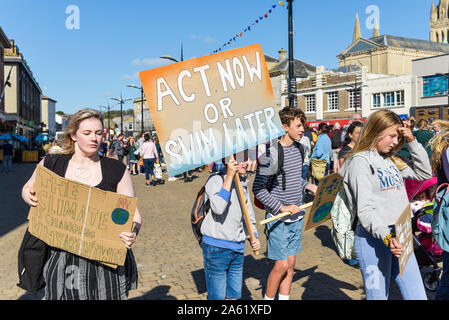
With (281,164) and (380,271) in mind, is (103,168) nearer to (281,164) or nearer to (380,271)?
(281,164)

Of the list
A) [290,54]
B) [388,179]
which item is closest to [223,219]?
[388,179]

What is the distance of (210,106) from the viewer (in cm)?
326

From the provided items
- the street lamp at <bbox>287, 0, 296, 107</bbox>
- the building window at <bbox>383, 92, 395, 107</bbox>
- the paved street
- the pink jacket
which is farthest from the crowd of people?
the building window at <bbox>383, 92, 395, 107</bbox>

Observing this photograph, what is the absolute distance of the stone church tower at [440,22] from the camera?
382 feet

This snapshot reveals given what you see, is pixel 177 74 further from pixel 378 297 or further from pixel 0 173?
pixel 0 173

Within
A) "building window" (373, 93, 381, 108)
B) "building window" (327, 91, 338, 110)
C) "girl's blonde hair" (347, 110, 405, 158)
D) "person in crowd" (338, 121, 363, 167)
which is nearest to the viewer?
"girl's blonde hair" (347, 110, 405, 158)

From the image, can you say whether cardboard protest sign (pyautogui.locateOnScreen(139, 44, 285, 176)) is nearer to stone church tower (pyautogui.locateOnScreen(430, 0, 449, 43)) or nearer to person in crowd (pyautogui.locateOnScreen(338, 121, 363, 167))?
person in crowd (pyautogui.locateOnScreen(338, 121, 363, 167))

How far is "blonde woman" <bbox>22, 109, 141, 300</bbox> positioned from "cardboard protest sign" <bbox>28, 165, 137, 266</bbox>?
0.23 feet

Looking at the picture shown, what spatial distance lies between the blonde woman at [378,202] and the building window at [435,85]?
42681mm

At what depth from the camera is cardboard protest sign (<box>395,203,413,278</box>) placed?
2.58m

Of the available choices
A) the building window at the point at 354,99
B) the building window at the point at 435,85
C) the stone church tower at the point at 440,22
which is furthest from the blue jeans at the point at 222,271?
the stone church tower at the point at 440,22

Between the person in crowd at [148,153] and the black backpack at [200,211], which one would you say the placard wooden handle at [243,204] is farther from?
the person in crowd at [148,153]

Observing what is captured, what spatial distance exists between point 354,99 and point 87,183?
48.3 m
